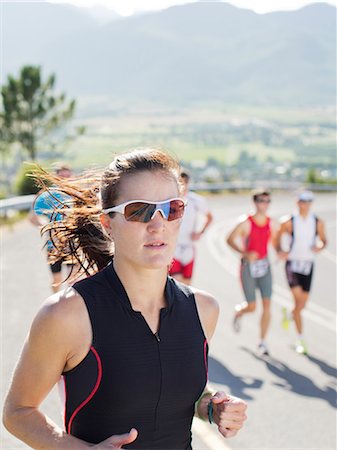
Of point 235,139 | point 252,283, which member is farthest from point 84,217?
point 235,139

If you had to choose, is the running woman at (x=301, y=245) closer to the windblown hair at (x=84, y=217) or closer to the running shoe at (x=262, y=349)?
the running shoe at (x=262, y=349)

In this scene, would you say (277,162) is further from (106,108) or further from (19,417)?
(106,108)

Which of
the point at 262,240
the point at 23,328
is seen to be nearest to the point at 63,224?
the point at 23,328

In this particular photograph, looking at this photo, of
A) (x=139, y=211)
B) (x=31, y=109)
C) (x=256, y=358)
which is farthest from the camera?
(x=31, y=109)

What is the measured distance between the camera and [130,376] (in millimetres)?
2896

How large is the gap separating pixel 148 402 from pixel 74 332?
0.37m

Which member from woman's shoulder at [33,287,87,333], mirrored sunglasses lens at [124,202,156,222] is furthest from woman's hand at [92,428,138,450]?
mirrored sunglasses lens at [124,202,156,222]

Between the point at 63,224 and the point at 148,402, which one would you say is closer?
the point at 148,402

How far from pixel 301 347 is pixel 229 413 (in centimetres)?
687

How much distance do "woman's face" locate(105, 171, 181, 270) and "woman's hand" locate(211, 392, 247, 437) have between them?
1.74ft

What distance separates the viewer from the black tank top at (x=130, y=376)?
9.46ft

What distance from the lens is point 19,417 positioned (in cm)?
286

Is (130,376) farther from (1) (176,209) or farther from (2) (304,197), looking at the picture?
(2) (304,197)

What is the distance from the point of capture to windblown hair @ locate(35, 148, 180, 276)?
127 inches
